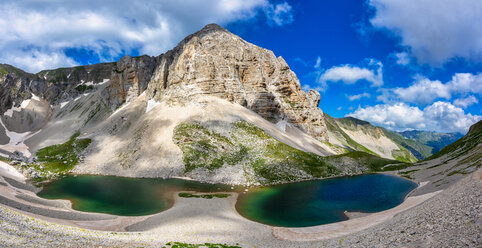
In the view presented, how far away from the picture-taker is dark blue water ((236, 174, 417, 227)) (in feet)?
160

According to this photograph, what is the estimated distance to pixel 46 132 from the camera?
6270 inches

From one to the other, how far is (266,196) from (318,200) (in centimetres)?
1376

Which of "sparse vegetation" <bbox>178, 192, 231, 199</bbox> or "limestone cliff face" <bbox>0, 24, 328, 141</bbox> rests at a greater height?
"limestone cliff face" <bbox>0, 24, 328, 141</bbox>

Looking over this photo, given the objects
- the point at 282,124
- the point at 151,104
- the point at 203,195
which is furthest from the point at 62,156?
the point at 282,124

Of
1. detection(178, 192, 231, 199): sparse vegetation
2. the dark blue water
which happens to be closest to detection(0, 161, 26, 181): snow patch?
detection(178, 192, 231, 199): sparse vegetation

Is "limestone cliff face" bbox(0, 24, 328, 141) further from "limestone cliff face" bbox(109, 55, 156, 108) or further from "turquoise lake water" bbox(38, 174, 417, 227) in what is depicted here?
"turquoise lake water" bbox(38, 174, 417, 227)

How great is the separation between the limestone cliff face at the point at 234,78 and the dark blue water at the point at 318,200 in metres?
73.2

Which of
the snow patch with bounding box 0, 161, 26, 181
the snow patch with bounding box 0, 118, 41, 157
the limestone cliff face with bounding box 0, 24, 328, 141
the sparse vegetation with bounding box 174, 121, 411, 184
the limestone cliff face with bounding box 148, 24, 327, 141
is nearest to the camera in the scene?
the snow patch with bounding box 0, 161, 26, 181

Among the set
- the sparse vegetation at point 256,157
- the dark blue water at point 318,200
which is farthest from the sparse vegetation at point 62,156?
the dark blue water at point 318,200

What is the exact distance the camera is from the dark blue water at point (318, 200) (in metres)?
48.7

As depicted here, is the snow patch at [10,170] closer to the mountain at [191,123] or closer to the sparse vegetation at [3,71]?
the mountain at [191,123]

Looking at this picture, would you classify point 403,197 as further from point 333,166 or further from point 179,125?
point 179,125

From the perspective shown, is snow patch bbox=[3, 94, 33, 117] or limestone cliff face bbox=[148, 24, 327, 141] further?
snow patch bbox=[3, 94, 33, 117]

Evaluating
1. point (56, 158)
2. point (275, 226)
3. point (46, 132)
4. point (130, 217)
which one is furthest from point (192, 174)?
point (46, 132)
